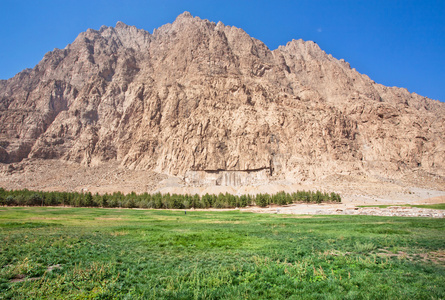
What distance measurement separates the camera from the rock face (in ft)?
463

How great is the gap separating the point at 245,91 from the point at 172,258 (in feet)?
523

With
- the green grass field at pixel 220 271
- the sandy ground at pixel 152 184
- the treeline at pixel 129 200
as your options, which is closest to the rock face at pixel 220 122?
the sandy ground at pixel 152 184

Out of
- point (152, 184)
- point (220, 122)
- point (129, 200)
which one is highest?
point (220, 122)

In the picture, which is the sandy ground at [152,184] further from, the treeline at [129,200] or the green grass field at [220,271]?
the green grass field at [220,271]

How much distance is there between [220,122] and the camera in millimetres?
154500

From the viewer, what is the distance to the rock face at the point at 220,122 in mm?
141125

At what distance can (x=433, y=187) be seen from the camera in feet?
375

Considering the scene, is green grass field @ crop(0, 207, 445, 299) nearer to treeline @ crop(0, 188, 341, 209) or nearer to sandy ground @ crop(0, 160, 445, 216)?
treeline @ crop(0, 188, 341, 209)

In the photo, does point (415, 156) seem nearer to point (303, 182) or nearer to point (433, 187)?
point (433, 187)

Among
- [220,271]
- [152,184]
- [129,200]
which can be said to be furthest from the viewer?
[152,184]

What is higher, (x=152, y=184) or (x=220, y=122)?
(x=220, y=122)

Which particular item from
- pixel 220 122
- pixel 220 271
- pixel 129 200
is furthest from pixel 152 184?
pixel 220 271

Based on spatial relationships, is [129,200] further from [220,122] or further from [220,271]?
[220,271]

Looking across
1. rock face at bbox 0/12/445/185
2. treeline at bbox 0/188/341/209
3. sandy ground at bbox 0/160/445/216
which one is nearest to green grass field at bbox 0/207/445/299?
treeline at bbox 0/188/341/209
